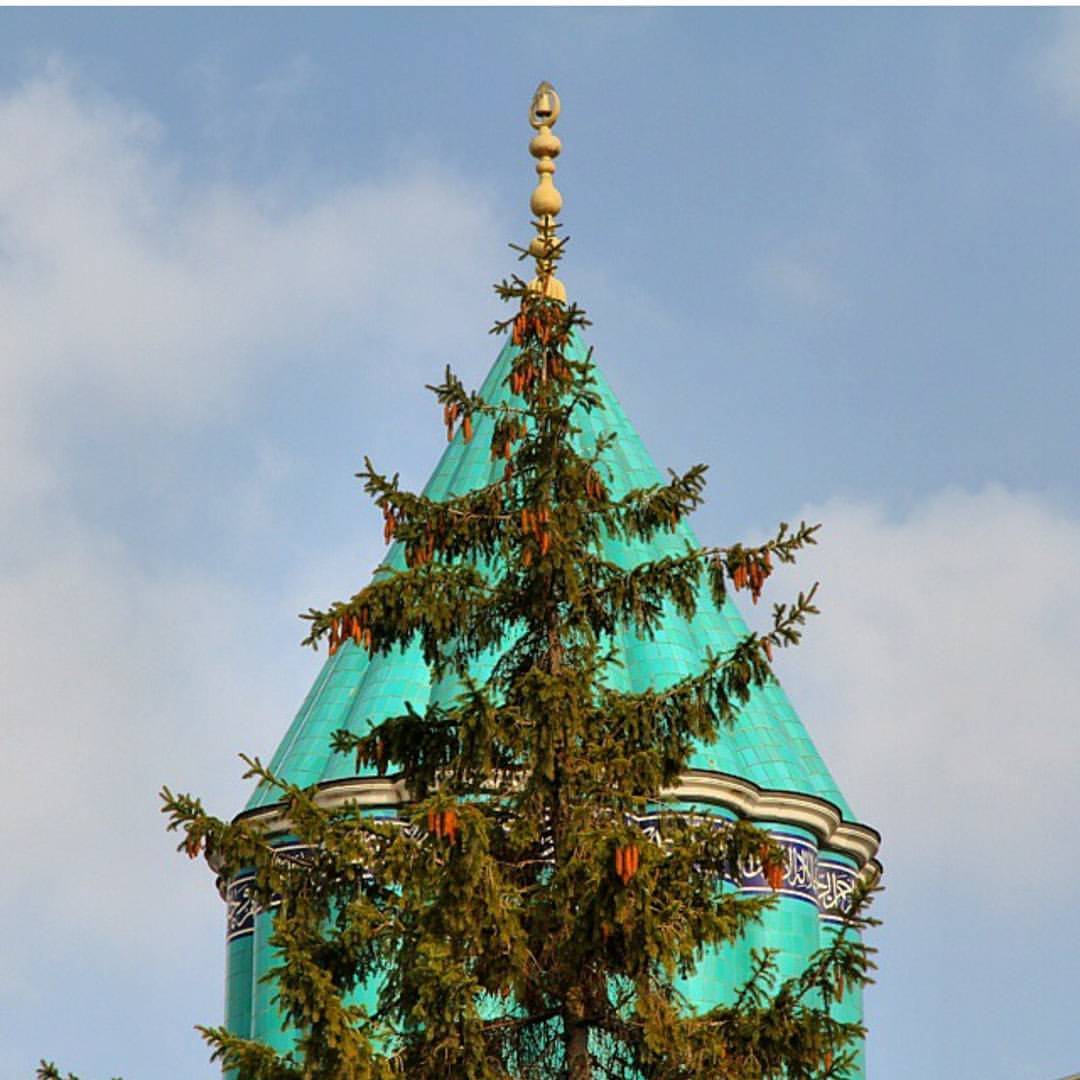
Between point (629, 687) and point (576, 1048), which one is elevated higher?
point (629, 687)

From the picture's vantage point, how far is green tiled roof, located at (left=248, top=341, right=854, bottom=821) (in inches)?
699

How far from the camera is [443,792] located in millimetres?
11219

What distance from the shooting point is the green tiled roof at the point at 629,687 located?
17766 millimetres

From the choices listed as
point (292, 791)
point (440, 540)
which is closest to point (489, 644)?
point (440, 540)

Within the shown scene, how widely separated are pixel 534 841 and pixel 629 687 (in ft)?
18.8

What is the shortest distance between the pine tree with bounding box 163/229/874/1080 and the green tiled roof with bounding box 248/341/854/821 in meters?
4.91

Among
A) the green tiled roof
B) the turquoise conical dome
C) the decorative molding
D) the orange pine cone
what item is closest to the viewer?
the orange pine cone

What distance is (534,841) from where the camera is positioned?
11.9 m

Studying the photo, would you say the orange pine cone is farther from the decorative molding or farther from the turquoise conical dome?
the decorative molding

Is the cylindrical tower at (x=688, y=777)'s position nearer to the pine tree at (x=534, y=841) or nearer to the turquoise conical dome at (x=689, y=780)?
the turquoise conical dome at (x=689, y=780)

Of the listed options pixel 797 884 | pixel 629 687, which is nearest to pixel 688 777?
pixel 629 687

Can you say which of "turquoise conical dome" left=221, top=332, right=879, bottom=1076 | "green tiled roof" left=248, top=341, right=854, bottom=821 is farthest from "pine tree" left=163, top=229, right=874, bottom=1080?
"green tiled roof" left=248, top=341, right=854, bottom=821

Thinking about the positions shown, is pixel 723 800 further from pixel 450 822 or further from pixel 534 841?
pixel 450 822

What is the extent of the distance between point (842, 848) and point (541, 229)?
662cm
